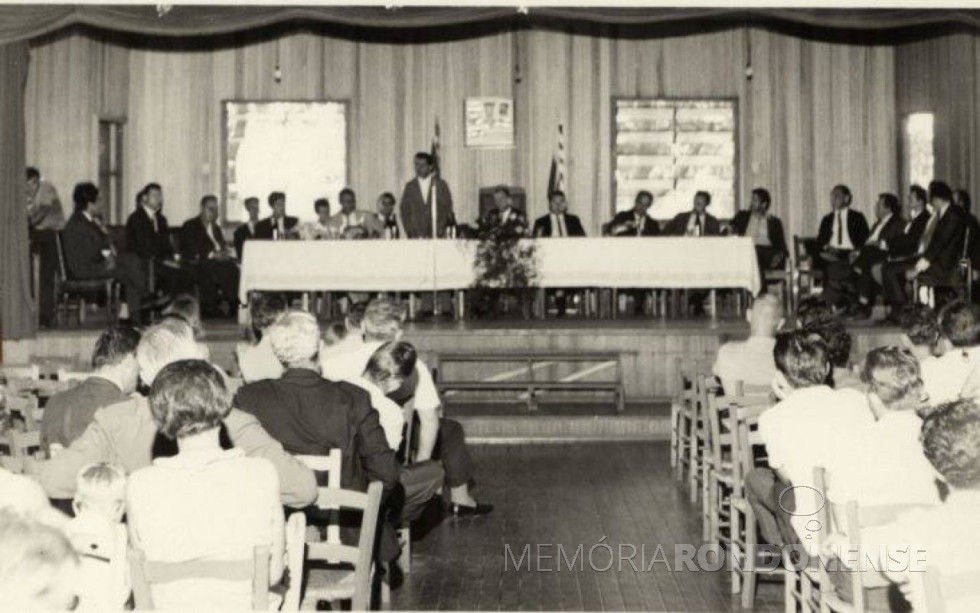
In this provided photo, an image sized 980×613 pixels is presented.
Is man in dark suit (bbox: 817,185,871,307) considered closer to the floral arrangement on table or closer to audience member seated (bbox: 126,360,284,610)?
the floral arrangement on table

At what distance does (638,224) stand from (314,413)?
871 cm

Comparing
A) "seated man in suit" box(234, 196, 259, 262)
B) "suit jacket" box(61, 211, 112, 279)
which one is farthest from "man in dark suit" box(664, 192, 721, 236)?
"suit jacket" box(61, 211, 112, 279)

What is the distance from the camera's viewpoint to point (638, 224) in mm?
12688

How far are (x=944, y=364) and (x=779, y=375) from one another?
1106 millimetres

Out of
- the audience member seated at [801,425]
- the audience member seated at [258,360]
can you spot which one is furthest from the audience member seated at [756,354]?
the audience member seated at [258,360]

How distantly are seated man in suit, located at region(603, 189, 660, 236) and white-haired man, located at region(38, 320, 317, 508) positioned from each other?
896cm

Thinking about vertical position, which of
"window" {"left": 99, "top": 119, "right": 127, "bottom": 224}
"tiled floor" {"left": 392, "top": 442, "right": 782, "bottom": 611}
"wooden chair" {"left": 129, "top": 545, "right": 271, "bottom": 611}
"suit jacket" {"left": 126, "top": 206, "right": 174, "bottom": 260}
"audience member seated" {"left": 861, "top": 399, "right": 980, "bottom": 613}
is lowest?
"tiled floor" {"left": 392, "top": 442, "right": 782, "bottom": 611}

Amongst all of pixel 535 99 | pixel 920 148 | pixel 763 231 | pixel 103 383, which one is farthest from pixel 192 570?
pixel 920 148

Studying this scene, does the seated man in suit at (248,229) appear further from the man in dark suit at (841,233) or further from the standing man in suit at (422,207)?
the man in dark suit at (841,233)

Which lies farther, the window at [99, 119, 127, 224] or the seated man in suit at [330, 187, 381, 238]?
the window at [99, 119, 127, 224]

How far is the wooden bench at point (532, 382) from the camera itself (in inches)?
362

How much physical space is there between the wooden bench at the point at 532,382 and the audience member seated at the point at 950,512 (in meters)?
6.23

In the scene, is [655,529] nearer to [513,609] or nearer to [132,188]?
[513,609]

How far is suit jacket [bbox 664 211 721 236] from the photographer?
12.6 m
